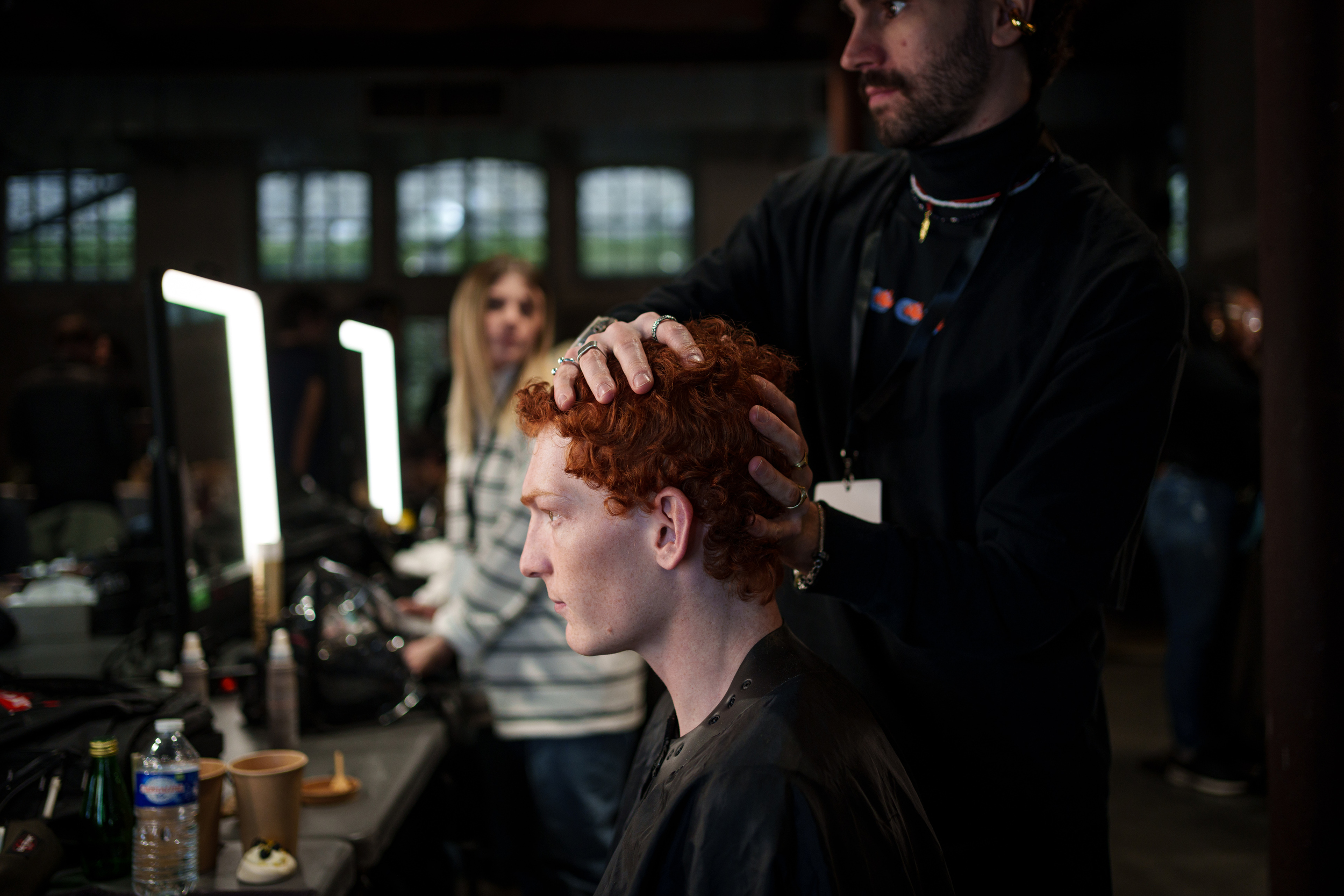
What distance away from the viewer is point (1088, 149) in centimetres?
1093

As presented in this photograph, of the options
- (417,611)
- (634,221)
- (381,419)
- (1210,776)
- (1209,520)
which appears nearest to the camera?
(417,611)

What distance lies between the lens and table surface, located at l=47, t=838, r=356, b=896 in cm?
126

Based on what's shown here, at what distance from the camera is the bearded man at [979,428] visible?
1158mm

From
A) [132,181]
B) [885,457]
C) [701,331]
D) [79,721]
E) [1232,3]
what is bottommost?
[79,721]

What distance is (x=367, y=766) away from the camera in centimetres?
173

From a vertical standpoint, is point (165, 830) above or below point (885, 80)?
below

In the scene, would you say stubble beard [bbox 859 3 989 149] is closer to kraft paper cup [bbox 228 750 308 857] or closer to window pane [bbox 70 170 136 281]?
kraft paper cup [bbox 228 750 308 857]

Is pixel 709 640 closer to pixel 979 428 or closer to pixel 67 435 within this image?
pixel 979 428

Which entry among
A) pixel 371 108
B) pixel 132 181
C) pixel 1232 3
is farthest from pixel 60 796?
pixel 132 181

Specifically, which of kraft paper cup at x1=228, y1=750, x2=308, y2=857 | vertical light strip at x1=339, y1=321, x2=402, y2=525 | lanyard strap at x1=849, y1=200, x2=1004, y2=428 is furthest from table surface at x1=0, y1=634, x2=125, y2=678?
lanyard strap at x1=849, y1=200, x2=1004, y2=428

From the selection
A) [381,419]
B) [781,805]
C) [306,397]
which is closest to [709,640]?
[781,805]

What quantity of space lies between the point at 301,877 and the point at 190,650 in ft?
2.13

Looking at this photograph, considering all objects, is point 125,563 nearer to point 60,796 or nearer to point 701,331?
point 60,796

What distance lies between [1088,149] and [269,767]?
11222mm
